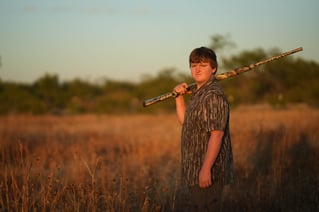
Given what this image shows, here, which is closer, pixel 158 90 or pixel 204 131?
pixel 204 131

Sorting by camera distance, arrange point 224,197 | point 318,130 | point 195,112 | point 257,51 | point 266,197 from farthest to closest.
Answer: point 257,51
point 318,130
point 224,197
point 266,197
point 195,112

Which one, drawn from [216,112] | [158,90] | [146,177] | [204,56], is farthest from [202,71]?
[158,90]

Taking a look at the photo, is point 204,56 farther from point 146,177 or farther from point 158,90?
point 158,90

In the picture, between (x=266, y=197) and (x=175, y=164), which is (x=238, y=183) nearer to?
(x=266, y=197)

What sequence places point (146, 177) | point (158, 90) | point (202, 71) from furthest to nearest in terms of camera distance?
point (158, 90) < point (146, 177) < point (202, 71)

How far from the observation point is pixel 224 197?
5031 mm

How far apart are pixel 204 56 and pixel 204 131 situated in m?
0.52


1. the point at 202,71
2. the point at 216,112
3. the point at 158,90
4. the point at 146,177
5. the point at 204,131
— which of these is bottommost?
the point at 146,177

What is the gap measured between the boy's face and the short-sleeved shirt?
4 cm

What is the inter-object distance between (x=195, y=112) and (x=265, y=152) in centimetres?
477

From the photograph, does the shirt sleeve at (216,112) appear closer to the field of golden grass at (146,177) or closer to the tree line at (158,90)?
the field of golden grass at (146,177)

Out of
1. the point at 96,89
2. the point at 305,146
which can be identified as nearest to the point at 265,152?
the point at 305,146

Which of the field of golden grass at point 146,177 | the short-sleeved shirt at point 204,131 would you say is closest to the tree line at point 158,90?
the field of golden grass at point 146,177

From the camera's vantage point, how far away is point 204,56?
273 cm
